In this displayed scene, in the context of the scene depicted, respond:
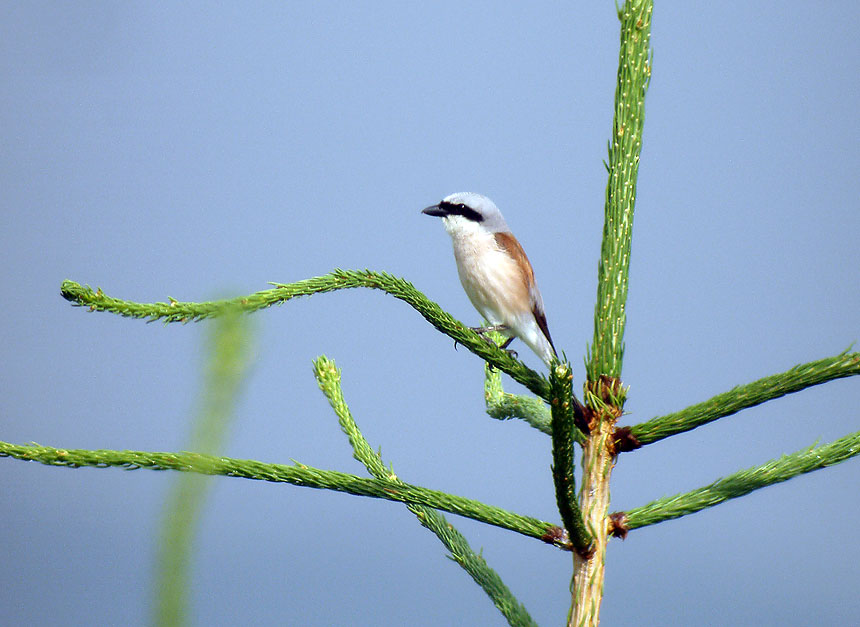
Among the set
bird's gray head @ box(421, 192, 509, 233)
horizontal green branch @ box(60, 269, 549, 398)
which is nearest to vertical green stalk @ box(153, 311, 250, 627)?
horizontal green branch @ box(60, 269, 549, 398)

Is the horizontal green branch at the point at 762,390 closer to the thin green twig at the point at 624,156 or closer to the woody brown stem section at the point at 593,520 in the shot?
the woody brown stem section at the point at 593,520

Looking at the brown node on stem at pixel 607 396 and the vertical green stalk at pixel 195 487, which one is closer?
the vertical green stalk at pixel 195 487

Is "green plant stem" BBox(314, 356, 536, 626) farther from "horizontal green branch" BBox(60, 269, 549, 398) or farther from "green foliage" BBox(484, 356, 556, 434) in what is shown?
"green foliage" BBox(484, 356, 556, 434)

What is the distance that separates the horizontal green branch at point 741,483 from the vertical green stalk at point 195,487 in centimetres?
124

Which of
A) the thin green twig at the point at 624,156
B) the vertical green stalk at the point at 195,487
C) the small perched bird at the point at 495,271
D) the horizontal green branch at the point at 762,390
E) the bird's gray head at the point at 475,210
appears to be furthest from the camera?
the bird's gray head at the point at 475,210

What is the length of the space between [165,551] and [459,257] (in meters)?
2.71

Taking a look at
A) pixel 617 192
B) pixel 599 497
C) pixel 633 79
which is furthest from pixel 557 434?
pixel 633 79

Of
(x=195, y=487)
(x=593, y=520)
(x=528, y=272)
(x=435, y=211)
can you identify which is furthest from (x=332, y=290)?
(x=435, y=211)

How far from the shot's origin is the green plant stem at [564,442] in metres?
1.26

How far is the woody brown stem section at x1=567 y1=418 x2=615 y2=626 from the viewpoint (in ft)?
4.99

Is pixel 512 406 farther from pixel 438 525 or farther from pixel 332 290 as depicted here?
pixel 332 290

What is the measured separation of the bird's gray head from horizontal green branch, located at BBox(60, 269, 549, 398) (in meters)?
1.41

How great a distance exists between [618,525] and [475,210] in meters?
1.76

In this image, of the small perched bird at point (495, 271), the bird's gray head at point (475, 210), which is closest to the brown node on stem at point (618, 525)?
the small perched bird at point (495, 271)
